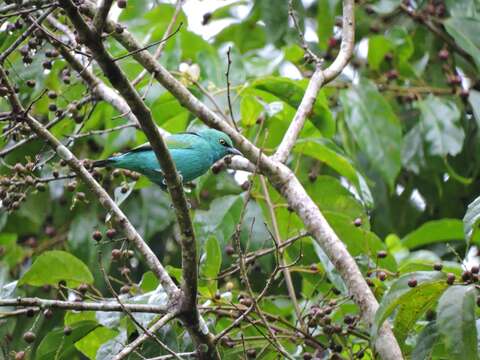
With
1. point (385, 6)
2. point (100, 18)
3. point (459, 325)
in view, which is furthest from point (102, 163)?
point (385, 6)

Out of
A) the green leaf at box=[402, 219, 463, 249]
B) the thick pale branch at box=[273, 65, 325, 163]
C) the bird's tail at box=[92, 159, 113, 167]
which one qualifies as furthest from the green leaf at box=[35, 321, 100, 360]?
the green leaf at box=[402, 219, 463, 249]

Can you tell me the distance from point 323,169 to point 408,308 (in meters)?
3.09

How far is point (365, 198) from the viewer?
541cm

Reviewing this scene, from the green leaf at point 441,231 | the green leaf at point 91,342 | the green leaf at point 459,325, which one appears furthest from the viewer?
the green leaf at point 441,231

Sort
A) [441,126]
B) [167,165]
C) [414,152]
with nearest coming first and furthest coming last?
1. [167,165]
2. [441,126]
3. [414,152]

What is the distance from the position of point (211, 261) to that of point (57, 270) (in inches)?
30.5

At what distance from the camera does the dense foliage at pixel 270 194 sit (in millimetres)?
4309

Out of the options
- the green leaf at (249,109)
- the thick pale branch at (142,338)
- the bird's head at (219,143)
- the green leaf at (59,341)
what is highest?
the green leaf at (249,109)

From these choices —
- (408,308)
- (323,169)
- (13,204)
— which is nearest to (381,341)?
(408,308)

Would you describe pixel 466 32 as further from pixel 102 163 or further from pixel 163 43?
pixel 102 163

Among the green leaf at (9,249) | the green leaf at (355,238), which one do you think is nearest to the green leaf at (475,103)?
the green leaf at (355,238)

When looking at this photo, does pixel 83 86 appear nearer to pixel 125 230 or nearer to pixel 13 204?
pixel 13 204

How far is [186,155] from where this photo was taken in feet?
17.7

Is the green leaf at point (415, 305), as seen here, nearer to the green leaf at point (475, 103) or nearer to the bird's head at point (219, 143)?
the bird's head at point (219, 143)
